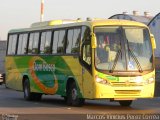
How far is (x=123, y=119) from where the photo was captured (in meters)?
16.8

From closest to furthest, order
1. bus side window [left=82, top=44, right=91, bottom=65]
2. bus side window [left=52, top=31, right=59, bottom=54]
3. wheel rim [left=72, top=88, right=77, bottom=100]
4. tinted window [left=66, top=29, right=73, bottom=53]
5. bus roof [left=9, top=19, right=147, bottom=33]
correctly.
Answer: bus side window [left=82, top=44, right=91, bottom=65] < bus roof [left=9, top=19, right=147, bottom=33] < wheel rim [left=72, top=88, right=77, bottom=100] < tinted window [left=66, top=29, right=73, bottom=53] < bus side window [left=52, top=31, right=59, bottom=54]

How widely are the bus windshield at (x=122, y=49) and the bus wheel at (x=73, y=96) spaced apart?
1.72 metres

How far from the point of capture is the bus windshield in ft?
67.7

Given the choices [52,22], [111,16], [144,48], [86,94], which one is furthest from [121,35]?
[111,16]

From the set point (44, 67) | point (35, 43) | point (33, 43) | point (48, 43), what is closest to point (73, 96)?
point (44, 67)

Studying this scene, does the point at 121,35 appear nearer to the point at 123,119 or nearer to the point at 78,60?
the point at 78,60

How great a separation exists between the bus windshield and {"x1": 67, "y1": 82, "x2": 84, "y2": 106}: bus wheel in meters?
1.72

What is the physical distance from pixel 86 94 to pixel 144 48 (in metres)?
2.51

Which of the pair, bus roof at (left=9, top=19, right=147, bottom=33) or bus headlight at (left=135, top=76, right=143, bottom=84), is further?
bus roof at (left=9, top=19, right=147, bottom=33)

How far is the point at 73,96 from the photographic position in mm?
22031

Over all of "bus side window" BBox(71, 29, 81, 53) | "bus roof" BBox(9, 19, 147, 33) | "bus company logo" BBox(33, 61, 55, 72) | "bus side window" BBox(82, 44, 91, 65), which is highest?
"bus roof" BBox(9, 19, 147, 33)

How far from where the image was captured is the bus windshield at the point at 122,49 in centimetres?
2062

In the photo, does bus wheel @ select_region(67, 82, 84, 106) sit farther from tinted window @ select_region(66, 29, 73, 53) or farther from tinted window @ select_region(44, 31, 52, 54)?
tinted window @ select_region(44, 31, 52, 54)

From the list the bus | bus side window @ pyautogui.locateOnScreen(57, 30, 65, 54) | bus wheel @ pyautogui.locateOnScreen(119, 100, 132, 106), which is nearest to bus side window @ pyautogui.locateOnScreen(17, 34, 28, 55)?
the bus
